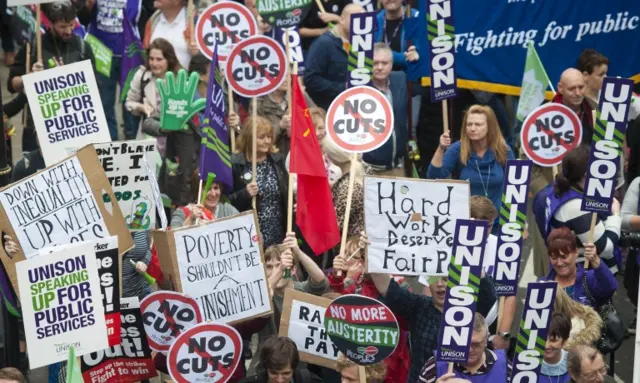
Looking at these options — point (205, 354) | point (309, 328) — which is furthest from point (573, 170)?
point (205, 354)

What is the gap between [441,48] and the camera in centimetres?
1201

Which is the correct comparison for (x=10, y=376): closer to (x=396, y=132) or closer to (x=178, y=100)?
(x=178, y=100)

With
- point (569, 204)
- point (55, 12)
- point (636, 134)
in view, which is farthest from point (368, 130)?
point (55, 12)

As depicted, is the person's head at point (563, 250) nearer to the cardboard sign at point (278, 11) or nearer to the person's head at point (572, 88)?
the person's head at point (572, 88)

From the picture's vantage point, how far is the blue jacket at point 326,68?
1422 cm

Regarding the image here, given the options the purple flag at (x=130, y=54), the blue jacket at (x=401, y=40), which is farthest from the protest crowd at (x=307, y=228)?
the purple flag at (x=130, y=54)

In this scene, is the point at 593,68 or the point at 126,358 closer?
the point at 126,358

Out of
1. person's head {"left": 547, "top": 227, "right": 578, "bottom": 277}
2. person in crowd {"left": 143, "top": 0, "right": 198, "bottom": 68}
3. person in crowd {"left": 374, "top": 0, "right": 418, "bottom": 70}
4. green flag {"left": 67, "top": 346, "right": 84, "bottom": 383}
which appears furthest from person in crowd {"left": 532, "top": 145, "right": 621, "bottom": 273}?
person in crowd {"left": 143, "top": 0, "right": 198, "bottom": 68}

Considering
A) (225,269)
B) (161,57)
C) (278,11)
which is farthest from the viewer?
(161,57)

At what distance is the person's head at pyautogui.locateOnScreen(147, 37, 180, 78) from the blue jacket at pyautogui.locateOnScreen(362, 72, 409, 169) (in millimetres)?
2037

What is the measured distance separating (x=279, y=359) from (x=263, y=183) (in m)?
2.92

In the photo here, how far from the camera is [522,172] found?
10.2 metres

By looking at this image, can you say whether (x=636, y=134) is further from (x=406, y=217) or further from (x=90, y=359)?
(x=90, y=359)

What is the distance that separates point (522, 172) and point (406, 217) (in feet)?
2.94
